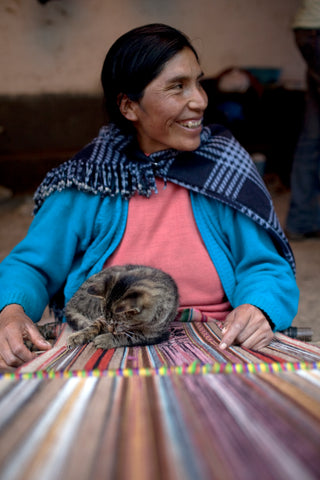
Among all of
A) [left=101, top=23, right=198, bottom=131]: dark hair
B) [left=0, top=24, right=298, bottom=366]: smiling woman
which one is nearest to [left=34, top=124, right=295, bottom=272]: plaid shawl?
[left=0, top=24, right=298, bottom=366]: smiling woman

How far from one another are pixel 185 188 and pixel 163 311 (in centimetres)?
46

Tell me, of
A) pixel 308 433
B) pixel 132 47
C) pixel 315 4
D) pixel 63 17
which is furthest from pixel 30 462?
pixel 63 17

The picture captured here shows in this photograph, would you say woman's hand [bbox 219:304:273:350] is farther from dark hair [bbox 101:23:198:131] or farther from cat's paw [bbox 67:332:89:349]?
dark hair [bbox 101:23:198:131]

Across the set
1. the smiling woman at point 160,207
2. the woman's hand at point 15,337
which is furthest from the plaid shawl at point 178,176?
the woman's hand at point 15,337

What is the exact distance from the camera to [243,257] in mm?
1520

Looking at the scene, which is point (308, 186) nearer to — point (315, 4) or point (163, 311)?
point (315, 4)

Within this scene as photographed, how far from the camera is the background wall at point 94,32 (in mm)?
4553

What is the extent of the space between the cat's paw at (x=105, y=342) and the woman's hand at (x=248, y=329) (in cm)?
29

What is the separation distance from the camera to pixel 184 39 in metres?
1.48

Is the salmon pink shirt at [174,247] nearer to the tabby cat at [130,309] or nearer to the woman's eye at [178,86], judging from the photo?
the tabby cat at [130,309]

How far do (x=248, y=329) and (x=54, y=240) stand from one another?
27.7 inches

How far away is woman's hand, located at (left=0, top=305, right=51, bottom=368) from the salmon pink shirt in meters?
0.38

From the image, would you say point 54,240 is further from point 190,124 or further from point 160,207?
point 190,124

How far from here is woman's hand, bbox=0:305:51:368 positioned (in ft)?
4.03
